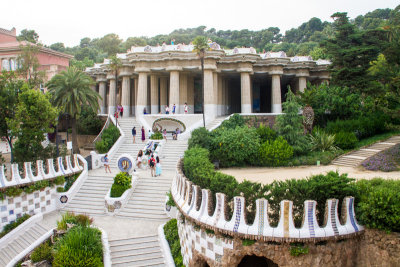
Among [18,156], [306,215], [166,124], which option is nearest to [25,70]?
[18,156]

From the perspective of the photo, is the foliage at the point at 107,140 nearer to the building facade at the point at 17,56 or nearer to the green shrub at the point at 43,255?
the building facade at the point at 17,56

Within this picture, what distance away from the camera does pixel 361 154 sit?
2181 cm

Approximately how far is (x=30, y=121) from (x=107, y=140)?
7140mm

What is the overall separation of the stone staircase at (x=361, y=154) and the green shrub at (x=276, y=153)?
326 cm

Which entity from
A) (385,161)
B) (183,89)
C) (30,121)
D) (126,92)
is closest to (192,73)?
(183,89)

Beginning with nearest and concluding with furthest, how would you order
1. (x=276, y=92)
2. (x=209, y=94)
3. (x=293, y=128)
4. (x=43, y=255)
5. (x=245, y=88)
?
(x=43, y=255)
(x=293, y=128)
(x=209, y=94)
(x=245, y=88)
(x=276, y=92)

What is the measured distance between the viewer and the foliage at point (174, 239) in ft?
40.7

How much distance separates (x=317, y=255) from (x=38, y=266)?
1053 cm

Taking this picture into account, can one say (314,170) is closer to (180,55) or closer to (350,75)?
(350,75)

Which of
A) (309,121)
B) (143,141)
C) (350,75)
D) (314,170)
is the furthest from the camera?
(350,75)

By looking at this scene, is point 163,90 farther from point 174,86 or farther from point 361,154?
point 361,154

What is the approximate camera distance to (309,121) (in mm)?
25172

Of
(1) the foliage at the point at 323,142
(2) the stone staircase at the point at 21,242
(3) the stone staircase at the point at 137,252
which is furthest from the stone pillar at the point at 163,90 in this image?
(3) the stone staircase at the point at 137,252

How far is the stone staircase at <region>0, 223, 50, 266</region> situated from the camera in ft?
49.5
